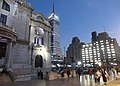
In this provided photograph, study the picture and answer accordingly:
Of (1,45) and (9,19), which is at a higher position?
(9,19)

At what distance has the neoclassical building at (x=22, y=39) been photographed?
2583cm

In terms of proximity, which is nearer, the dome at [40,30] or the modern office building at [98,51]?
the dome at [40,30]

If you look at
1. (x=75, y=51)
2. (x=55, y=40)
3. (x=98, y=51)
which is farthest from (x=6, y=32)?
(x=75, y=51)

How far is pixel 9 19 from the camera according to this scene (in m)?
30.3

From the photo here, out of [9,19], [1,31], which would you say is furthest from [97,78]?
[9,19]

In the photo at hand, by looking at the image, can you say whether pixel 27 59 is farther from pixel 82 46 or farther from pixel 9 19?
pixel 82 46

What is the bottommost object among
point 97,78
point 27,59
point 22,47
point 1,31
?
point 97,78

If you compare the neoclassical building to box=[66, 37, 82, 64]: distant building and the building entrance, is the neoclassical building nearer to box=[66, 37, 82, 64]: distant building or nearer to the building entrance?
the building entrance

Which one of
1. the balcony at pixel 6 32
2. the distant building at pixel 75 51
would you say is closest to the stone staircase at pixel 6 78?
the balcony at pixel 6 32

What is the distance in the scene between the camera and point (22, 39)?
104 feet

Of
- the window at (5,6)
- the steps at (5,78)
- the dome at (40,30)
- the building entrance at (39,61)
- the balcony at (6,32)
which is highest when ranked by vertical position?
the window at (5,6)

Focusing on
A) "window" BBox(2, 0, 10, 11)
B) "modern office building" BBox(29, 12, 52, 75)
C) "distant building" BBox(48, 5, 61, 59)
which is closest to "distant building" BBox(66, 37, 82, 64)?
"distant building" BBox(48, 5, 61, 59)

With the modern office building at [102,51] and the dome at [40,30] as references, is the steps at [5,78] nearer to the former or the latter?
the dome at [40,30]

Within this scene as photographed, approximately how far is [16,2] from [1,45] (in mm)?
11568
